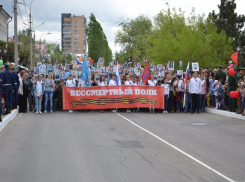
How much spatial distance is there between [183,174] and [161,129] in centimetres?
665

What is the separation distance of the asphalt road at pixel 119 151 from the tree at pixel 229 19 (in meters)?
47.2

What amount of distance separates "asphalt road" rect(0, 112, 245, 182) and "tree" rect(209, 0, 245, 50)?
47.2m

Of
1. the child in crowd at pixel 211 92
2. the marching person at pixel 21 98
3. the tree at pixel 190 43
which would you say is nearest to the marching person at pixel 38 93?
the marching person at pixel 21 98

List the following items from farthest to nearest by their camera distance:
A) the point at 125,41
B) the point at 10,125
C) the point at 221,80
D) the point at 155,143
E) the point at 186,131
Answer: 1. the point at 125,41
2. the point at 221,80
3. the point at 10,125
4. the point at 186,131
5. the point at 155,143

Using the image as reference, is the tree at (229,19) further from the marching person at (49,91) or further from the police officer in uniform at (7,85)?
the police officer in uniform at (7,85)

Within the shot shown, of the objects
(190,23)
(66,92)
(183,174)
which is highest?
(190,23)

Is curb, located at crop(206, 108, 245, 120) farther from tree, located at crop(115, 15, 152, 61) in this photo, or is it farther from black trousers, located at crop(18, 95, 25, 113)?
tree, located at crop(115, 15, 152, 61)

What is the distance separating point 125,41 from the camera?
285 ft

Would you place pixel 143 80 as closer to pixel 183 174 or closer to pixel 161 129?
pixel 161 129

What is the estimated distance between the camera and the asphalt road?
784 cm

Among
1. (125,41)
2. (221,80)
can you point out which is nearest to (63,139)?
(221,80)

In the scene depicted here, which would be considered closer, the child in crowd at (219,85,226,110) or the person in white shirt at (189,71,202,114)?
the child in crowd at (219,85,226,110)

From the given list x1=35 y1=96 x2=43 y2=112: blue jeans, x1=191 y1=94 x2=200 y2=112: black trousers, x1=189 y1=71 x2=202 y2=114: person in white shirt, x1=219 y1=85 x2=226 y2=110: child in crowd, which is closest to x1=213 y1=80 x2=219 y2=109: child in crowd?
x1=219 y1=85 x2=226 y2=110: child in crowd

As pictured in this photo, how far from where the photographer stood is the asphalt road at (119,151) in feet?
25.7
